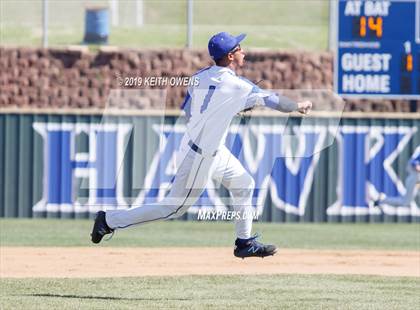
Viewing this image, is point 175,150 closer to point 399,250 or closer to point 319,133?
point 319,133

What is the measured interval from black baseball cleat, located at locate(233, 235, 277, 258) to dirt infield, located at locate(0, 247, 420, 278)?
2.16 m

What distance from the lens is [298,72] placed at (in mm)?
27312

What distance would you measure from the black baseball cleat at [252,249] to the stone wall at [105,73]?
15034 mm

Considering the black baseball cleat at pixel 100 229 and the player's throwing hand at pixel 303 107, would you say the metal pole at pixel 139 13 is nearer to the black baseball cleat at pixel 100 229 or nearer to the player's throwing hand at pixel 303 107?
the black baseball cleat at pixel 100 229

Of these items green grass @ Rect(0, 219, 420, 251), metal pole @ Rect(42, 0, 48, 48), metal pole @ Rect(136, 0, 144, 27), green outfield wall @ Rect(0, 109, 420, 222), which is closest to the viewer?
green grass @ Rect(0, 219, 420, 251)

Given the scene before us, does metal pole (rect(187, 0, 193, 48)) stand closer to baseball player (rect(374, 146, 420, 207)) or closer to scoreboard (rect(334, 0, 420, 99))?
scoreboard (rect(334, 0, 420, 99))

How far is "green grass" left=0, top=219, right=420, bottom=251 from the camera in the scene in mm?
17922

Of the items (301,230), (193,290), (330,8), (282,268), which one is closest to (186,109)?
(193,290)

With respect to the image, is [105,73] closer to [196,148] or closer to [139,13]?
[139,13]

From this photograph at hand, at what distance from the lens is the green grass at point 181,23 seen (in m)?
26.0

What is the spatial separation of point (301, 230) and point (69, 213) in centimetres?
421

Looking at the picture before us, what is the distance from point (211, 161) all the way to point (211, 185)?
412 inches

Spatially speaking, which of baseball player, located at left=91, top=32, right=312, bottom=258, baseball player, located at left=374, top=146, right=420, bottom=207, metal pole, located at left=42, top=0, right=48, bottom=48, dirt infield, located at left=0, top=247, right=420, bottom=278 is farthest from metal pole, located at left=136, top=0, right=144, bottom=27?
baseball player, located at left=91, top=32, right=312, bottom=258

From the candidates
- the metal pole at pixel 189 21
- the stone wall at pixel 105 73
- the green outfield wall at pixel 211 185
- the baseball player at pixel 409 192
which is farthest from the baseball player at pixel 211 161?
the stone wall at pixel 105 73
